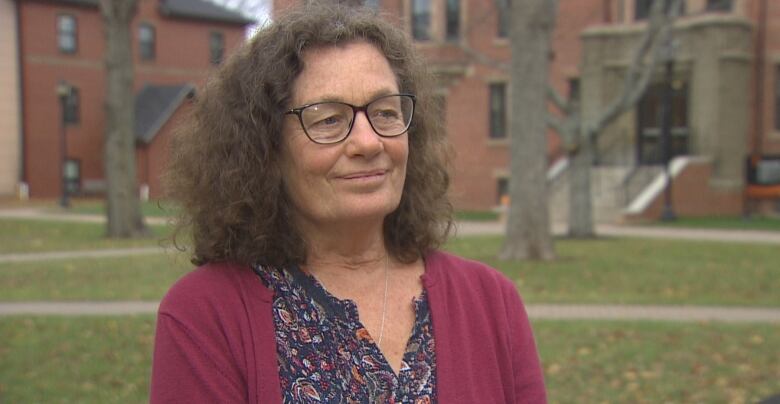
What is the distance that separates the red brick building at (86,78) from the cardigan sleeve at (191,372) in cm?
3292

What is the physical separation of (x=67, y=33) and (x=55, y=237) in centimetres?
2057

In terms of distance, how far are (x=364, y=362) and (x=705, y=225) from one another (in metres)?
20.7

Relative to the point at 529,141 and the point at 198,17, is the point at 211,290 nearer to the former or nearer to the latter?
the point at 529,141

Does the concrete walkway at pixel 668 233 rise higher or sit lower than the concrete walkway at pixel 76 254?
lower

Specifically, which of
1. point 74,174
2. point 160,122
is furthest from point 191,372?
point 74,174

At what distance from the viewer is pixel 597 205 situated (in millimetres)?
24719

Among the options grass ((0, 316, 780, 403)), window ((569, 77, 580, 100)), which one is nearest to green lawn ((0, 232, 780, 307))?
grass ((0, 316, 780, 403))

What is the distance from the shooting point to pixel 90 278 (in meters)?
11.6

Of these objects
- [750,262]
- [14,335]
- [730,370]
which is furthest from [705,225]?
[14,335]

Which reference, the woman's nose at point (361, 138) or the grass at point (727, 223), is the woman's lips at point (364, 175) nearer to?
the woman's nose at point (361, 138)

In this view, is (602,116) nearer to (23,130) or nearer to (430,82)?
(430,82)

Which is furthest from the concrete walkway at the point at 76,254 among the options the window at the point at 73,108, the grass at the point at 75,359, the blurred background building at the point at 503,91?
the window at the point at 73,108

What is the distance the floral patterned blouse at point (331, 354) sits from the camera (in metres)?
2.01

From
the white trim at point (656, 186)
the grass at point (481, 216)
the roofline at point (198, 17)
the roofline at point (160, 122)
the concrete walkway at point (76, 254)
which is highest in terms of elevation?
the roofline at point (198, 17)
